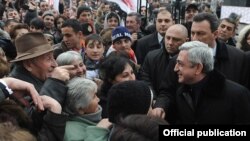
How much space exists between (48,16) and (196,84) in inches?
214

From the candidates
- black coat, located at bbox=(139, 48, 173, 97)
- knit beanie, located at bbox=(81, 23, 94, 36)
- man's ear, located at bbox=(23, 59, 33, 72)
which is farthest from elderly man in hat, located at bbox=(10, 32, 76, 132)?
knit beanie, located at bbox=(81, 23, 94, 36)

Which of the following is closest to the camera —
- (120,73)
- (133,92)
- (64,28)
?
(133,92)

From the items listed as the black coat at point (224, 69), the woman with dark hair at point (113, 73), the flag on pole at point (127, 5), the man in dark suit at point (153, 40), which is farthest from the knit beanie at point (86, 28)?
the woman with dark hair at point (113, 73)

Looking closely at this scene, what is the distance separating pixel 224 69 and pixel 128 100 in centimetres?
197

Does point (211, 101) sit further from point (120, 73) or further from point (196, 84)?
point (120, 73)

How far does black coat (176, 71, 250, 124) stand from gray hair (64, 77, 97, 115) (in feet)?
3.06

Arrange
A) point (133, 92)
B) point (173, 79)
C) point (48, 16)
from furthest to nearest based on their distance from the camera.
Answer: point (48, 16)
point (173, 79)
point (133, 92)

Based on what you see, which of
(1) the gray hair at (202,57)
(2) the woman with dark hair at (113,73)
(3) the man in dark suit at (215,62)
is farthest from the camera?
(3) the man in dark suit at (215,62)

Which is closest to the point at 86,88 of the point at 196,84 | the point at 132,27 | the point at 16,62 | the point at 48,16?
the point at 16,62

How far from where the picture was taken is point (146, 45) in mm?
6023

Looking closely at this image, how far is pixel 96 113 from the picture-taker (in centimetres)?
296

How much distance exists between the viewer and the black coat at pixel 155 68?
4.68 m

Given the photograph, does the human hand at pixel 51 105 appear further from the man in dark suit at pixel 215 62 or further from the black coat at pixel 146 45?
the black coat at pixel 146 45

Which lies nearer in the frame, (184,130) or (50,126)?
(184,130)
